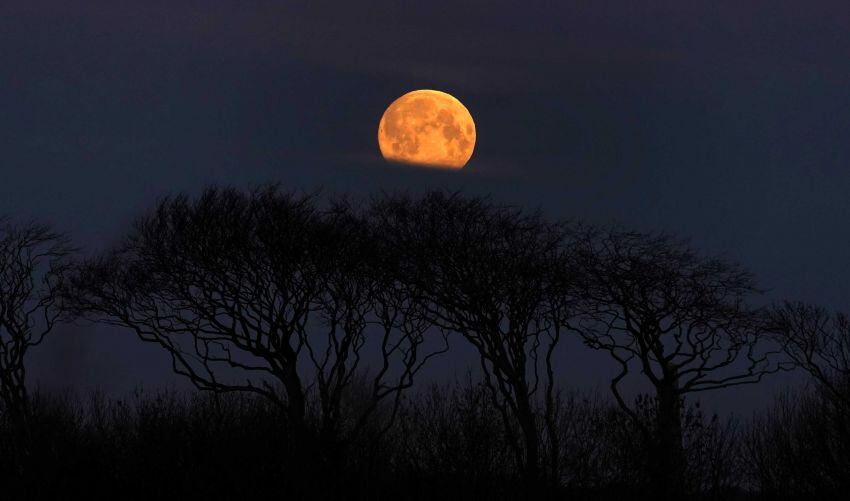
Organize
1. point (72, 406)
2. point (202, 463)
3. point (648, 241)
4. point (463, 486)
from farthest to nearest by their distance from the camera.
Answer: point (72, 406) → point (648, 241) → point (202, 463) → point (463, 486)

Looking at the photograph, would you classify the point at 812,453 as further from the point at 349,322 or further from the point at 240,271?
the point at 240,271

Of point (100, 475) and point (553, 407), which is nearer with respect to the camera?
point (100, 475)

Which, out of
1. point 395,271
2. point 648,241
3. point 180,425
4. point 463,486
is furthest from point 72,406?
point 463,486

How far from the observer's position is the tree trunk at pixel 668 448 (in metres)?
32.2

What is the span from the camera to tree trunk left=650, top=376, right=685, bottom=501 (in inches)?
1266

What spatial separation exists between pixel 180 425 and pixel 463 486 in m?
10.0

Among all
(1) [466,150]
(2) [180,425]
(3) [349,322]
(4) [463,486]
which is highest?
(1) [466,150]

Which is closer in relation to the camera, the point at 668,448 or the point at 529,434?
the point at 668,448

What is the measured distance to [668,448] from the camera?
39281mm

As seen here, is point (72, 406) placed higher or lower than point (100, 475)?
higher

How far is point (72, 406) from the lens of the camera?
55.5 meters

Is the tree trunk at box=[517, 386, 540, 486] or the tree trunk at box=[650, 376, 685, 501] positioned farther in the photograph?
the tree trunk at box=[517, 386, 540, 486]

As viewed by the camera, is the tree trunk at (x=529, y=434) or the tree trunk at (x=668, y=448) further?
the tree trunk at (x=529, y=434)

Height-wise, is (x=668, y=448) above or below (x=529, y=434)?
below
